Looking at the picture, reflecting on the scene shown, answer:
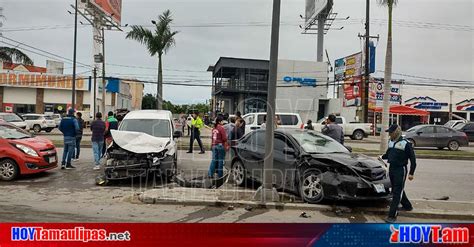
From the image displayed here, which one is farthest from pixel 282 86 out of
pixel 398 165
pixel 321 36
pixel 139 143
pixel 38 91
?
pixel 398 165

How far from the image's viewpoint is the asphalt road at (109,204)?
652cm

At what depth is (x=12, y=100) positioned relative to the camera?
4966 centimetres

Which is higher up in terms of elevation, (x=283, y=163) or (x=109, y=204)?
(x=283, y=163)

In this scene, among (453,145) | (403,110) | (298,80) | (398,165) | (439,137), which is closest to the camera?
(398,165)

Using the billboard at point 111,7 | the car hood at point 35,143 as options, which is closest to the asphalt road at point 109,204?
the car hood at point 35,143

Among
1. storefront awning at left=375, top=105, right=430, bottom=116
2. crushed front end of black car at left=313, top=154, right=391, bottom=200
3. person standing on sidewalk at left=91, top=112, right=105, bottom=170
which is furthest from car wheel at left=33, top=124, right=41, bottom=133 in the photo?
storefront awning at left=375, top=105, right=430, bottom=116

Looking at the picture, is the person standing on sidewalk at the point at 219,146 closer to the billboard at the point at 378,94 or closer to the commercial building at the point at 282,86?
the commercial building at the point at 282,86

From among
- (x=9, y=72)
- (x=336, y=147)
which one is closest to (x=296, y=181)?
(x=336, y=147)

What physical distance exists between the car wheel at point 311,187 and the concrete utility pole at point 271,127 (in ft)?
1.84

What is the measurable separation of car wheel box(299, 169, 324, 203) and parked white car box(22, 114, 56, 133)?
28.7 meters

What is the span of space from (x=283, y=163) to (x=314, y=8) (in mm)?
44450

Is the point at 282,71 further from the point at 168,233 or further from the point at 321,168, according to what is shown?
the point at 168,233

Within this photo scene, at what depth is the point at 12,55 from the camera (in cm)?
2448

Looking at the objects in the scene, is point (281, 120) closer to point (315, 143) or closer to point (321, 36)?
point (315, 143)
